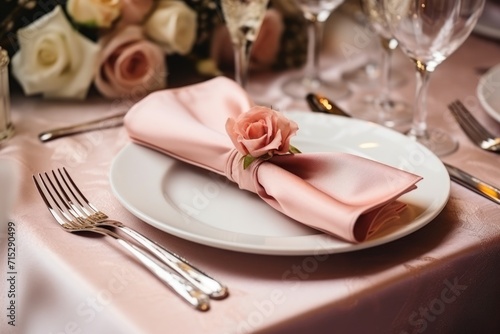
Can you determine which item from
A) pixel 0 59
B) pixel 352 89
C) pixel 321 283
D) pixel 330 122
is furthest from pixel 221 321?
pixel 352 89

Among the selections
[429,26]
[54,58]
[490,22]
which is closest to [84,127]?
[54,58]

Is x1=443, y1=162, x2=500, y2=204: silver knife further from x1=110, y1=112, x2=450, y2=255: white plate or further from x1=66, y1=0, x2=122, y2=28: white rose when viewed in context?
x1=66, y1=0, x2=122, y2=28: white rose

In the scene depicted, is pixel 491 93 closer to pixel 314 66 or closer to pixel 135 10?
pixel 314 66

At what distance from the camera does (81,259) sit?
0.77 meters

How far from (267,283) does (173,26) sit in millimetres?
602

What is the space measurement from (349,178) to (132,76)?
54cm

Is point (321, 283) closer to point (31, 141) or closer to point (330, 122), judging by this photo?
point (330, 122)

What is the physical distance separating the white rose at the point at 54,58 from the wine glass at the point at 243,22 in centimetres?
21

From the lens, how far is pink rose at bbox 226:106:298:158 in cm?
79

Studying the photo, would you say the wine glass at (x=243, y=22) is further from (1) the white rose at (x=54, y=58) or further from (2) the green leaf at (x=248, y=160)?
(2) the green leaf at (x=248, y=160)

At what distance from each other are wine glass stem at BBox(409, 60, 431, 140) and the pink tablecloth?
13cm

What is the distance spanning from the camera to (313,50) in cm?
128

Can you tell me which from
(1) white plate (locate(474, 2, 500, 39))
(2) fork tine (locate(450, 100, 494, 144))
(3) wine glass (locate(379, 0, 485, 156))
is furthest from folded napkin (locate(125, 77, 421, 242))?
(1) white plate (locate(474, 2, 500, 39))

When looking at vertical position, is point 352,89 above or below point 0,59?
below
